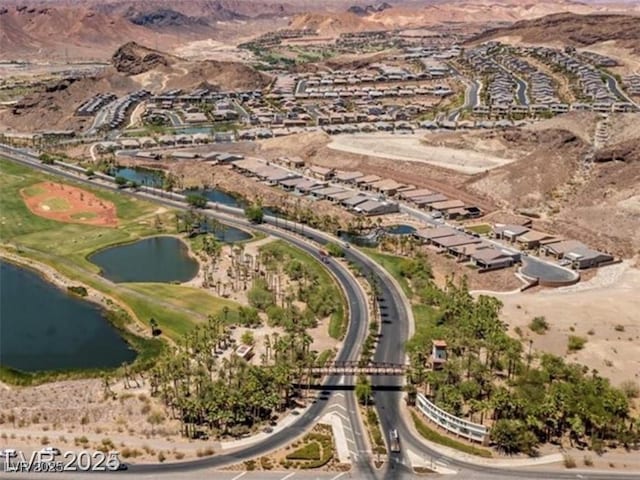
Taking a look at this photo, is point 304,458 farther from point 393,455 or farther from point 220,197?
point 220,197

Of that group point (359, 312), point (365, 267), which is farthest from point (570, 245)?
point (359, 312)

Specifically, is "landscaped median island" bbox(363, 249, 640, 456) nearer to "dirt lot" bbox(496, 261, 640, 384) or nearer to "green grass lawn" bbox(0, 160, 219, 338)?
"dirt lot" bbox(496, 261, 640, 384)

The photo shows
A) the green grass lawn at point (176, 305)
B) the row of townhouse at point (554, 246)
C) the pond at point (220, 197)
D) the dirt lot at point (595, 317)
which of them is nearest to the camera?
the dirt lot at point (595, 317)

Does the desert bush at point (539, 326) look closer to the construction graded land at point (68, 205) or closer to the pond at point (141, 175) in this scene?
the construction graded land at point (68, 205)

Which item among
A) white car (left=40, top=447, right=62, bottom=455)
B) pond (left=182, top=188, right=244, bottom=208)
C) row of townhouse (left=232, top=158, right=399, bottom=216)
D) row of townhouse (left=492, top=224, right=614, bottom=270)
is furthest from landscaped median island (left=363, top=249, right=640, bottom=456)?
pond (left=182, top=188, right=244, bottom=208)

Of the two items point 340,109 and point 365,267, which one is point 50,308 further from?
point 340,109

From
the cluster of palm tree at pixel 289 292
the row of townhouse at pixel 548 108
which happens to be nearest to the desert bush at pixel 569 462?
the cluster of palm tree at pixel 289 292
